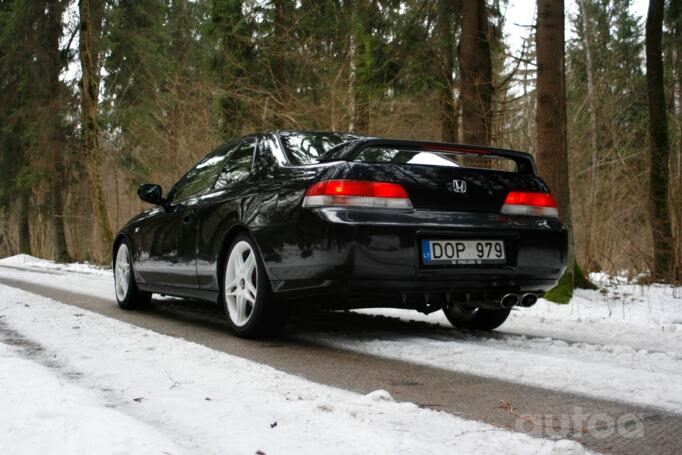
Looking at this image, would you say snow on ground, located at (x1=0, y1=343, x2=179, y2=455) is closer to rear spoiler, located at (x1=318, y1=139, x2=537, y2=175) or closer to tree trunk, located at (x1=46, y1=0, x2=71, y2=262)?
rear spoiler, located at (x1=318, y1=139, x2=537, y2=175)

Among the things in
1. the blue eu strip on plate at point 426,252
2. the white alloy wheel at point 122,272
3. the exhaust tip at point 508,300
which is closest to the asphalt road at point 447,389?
the blue eu strip on plate at point 426,252

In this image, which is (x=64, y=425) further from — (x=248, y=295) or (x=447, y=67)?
(x=447, y=67)

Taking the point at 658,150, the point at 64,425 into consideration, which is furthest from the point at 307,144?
the point at 658,150

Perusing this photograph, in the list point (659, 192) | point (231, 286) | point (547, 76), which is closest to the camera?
point (231, 286)

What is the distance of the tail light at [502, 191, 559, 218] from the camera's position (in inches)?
161

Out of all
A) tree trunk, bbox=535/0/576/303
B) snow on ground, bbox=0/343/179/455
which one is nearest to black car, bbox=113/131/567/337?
snow on ground, bbox=0/343/179/455

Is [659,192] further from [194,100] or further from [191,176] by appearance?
[194,100]

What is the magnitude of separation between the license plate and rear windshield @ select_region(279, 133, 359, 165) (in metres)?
0.98

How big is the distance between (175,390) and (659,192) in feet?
30.1

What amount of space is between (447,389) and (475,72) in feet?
26.9

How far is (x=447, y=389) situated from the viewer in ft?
9.37

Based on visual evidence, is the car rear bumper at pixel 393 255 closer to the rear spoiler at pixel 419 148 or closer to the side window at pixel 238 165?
the rear spoiler at pixel 419 148

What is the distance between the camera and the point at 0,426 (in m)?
2.09

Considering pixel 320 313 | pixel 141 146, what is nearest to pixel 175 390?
pixel 320 313
